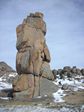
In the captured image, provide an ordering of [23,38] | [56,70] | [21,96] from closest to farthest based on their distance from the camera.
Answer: [21,96]
[23,38]
[56,70]

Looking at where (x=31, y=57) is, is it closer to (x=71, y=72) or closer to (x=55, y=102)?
(x=55, y=102)

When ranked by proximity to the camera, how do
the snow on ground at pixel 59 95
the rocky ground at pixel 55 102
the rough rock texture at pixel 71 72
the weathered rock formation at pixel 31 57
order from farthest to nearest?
1. the rough rock texture at pixel 71 72
2. the weathered rock formation at pixel 31 57
3. the snow on ground at pixel 59 95
4. the rocky ground at pixel 55 102

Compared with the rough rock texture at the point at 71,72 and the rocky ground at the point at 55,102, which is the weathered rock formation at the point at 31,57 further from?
the rough rock texture at the point at 71,72

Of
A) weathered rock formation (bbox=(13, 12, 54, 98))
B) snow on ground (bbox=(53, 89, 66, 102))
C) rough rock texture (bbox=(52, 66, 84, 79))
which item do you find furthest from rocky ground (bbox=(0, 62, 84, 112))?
rough rock texture (bbox=(52, 66, 84, 79))

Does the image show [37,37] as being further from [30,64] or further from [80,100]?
[80,100]

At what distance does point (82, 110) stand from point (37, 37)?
69.8 feet

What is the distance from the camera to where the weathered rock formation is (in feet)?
182

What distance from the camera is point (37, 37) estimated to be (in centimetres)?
5944

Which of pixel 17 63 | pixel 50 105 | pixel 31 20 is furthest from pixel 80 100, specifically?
pixel 31 20

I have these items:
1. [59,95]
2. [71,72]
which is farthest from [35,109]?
[71,72]

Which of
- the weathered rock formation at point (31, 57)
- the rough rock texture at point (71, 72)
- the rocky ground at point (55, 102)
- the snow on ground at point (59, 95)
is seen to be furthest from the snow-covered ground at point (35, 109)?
the rough rock texture at point (71, 72)

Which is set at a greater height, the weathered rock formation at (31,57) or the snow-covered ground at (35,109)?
the weathered rock formation at (31,57)

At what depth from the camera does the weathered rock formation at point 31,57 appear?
182 feet

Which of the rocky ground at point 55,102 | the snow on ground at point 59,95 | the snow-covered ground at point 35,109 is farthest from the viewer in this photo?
the snow on ground at point 59,95
